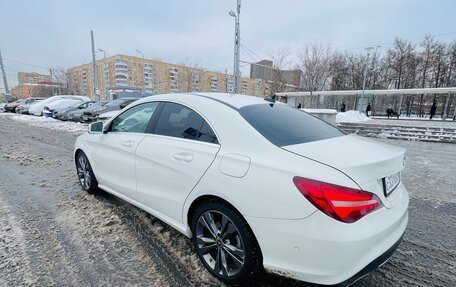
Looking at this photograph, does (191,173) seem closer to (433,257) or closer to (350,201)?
(350,201)

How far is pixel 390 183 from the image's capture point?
77.8 inches

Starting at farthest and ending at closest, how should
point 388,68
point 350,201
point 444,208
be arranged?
point 388,68, point 444,208, point 350,201

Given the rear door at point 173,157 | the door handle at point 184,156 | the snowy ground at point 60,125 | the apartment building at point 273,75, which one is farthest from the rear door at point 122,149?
the apartment building at point 273,75

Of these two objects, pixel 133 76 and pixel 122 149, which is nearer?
pixel 122 149

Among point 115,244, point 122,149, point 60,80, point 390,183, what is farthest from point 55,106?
point 60,80

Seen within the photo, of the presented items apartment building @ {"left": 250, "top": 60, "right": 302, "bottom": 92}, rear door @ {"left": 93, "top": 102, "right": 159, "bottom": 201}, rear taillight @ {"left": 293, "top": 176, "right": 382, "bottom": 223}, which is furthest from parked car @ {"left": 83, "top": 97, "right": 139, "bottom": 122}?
apartment building @ {"left": 250, "top": 60, "right": 302, "bottom": 92}

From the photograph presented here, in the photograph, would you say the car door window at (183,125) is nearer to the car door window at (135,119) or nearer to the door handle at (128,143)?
the car door window at (135,119)

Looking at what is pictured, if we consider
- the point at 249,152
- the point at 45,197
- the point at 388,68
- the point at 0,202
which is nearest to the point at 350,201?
the point at 249,152

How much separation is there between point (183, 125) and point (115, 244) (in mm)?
1474

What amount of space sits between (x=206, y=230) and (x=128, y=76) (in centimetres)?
8035

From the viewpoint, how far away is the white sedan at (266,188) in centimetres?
166

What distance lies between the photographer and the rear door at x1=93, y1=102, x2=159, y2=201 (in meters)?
3.03

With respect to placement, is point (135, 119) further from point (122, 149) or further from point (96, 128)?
point (96, 128)

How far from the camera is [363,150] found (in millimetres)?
2105
